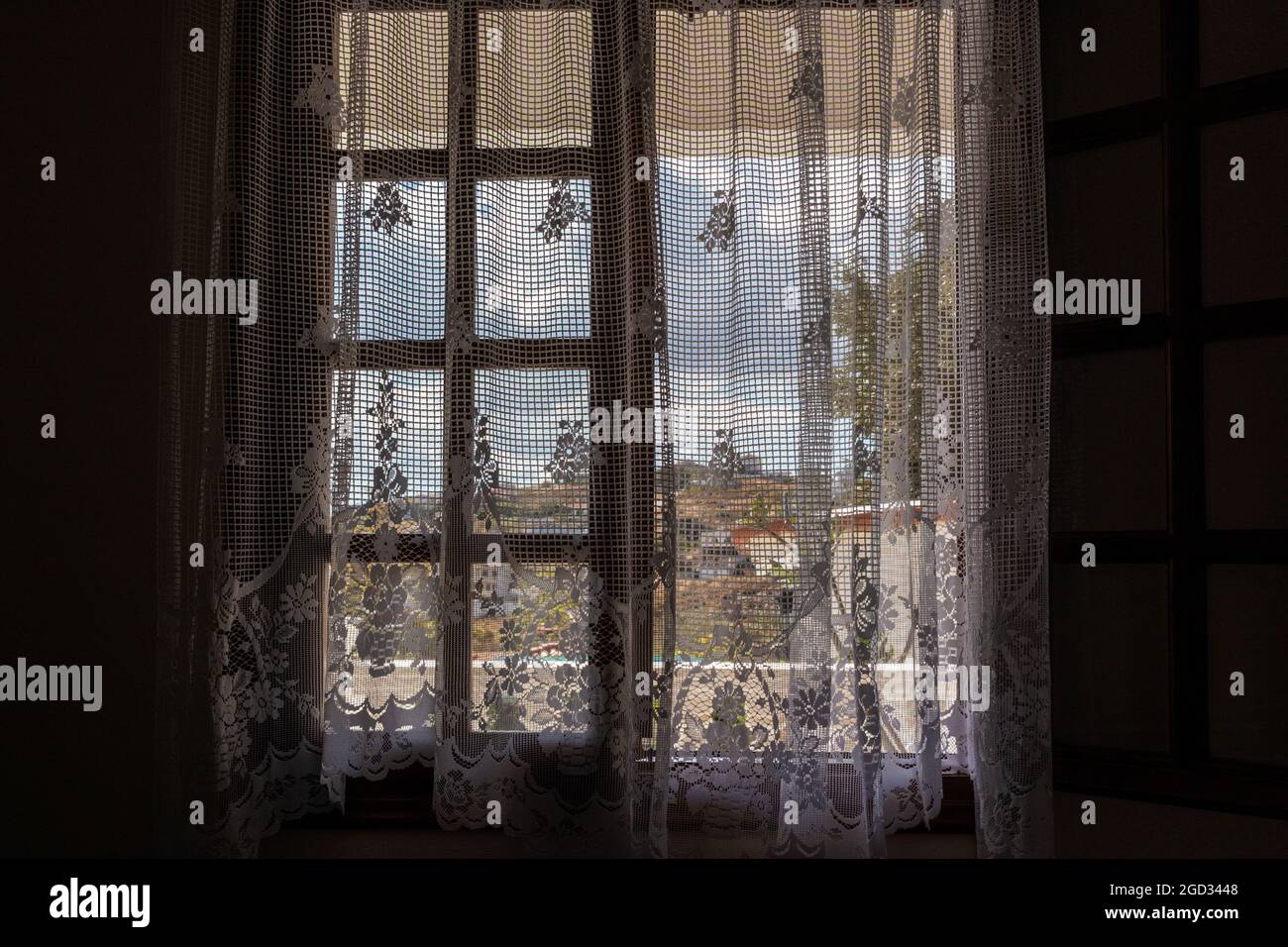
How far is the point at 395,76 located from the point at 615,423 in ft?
2.38

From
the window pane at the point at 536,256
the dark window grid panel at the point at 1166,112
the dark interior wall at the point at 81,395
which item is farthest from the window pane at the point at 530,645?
the dark window grid panel at the point at 1166,112

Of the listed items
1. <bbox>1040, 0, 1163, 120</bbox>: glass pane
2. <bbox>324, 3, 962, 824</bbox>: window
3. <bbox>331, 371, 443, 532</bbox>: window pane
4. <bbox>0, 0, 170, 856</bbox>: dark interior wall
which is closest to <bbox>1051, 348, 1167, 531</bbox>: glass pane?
<bbox>324, 3, 962, 824</bbox>: window

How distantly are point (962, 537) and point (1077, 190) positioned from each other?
666 millimetres

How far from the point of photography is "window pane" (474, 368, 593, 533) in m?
1.47

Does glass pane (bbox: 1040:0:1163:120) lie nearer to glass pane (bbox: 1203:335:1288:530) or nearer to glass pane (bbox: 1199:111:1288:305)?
glass pane (bbox: 1199:111:1288:305)

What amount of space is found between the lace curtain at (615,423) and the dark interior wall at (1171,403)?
13 centimetres

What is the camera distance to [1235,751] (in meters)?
1.44

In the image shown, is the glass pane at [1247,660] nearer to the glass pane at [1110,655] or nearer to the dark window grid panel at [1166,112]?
the glass pane at [1110,655]

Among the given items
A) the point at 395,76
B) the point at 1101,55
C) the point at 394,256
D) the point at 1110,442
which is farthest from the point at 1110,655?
the point at 395,76

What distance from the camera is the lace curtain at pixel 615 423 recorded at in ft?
4.73

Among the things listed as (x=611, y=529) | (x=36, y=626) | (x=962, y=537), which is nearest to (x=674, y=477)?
(x=611, y=529)

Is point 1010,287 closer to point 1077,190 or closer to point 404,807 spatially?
point 1077,190

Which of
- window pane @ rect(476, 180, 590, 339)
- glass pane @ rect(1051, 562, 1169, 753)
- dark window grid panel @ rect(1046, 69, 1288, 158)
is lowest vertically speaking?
glass pane @ rect(1051, 562, 1169, 753)
